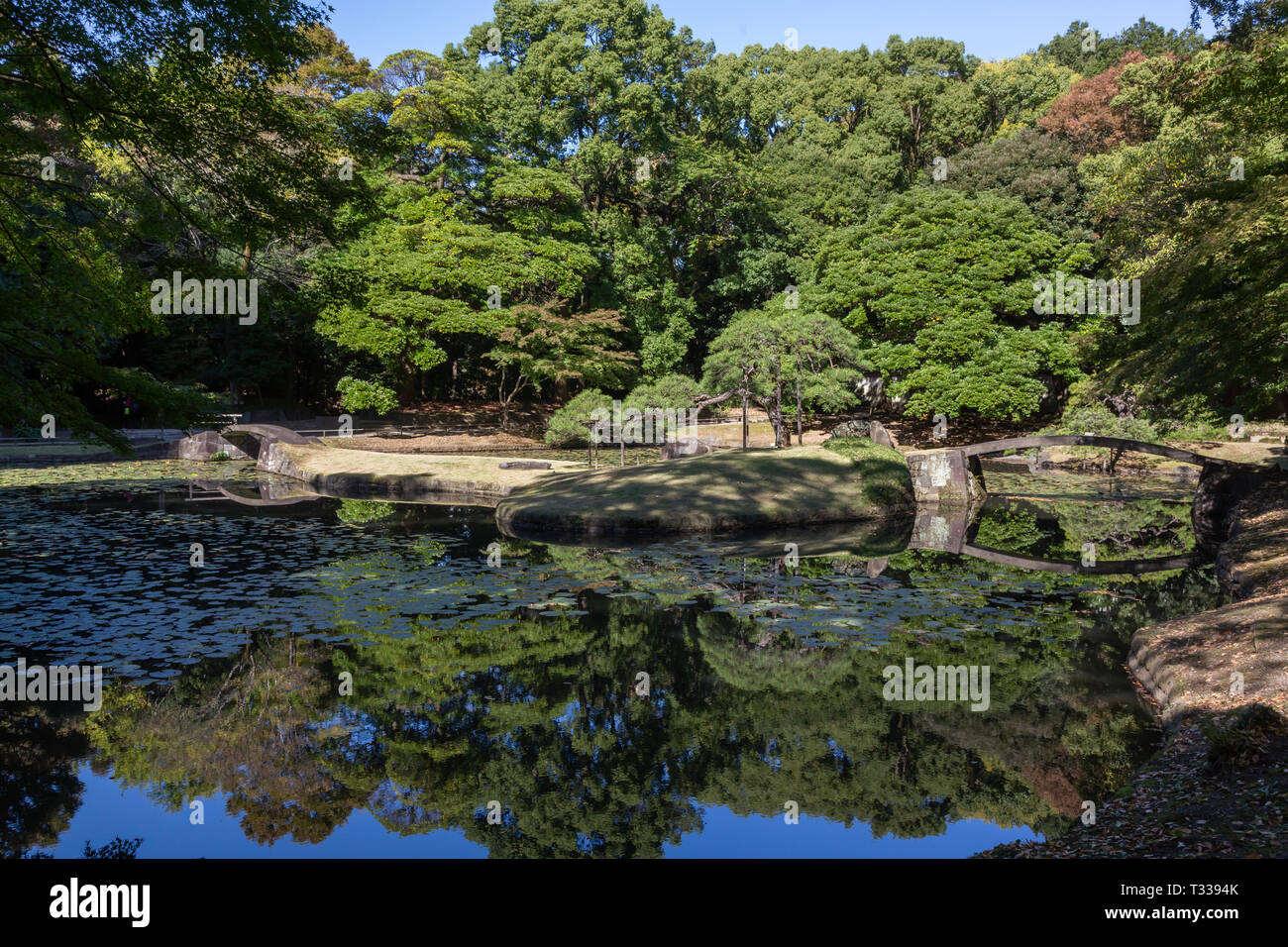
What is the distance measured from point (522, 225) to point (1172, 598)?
1184 inches

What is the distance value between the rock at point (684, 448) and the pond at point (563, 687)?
1148cm

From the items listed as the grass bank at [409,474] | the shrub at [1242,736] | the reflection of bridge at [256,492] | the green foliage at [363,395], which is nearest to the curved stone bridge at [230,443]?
the grass bank at [409,474]

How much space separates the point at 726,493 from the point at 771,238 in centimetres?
2475

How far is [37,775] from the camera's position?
663 cm

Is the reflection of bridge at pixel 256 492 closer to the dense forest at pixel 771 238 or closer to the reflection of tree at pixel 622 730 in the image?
the dense forest at pixel 771 238

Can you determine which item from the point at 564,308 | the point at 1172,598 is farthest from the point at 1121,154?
the point at 564,308

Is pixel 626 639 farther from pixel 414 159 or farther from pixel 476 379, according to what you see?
pixel 476 379

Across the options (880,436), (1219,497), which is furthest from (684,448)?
(1219,497)

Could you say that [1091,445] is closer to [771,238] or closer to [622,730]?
[622,730]

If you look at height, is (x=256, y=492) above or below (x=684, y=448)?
below

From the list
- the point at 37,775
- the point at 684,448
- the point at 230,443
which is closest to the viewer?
the point at 37,775

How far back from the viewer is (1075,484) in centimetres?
2697

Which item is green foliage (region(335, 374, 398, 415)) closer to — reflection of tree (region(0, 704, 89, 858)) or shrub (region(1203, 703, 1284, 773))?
reflection of tree (region(0, 704, 89, 858))

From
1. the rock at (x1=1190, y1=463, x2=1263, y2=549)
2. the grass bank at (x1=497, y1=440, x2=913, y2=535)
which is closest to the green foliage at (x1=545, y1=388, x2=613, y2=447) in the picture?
the grass bank at (x1=497, y1=440, x2=913, y2=535)
